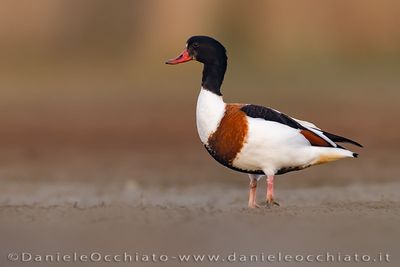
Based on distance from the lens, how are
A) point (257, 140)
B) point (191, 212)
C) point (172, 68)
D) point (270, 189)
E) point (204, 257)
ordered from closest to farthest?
point (204, 257) → point (191, 212) → point (257, 140) → point (270, 189) → point (172, 68)

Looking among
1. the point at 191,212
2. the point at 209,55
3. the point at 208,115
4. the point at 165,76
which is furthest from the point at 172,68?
the point at 191,212

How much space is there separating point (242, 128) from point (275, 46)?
740 inches

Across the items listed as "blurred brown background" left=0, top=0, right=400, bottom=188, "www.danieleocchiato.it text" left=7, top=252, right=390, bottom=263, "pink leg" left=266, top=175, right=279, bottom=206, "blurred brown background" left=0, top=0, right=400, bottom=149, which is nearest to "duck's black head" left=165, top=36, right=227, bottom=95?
"pink leg" left=266, top=175, right=279, bottom=206

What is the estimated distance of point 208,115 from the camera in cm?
916

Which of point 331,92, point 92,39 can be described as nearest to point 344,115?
point 331,92

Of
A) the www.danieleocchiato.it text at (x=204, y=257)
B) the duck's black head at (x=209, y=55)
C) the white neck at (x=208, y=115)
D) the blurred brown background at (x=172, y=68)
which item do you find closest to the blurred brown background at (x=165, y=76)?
the blurred brown background at (x=172, y=68)

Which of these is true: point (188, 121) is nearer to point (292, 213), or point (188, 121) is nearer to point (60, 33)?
point (292, 213)

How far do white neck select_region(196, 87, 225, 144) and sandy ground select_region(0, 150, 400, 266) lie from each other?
498 mm

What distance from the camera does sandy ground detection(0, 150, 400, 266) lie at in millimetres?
7781

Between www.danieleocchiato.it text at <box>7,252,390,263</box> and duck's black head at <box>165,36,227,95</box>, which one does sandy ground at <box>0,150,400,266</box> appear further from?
duck's black head at <box>165,36,227,95</box>

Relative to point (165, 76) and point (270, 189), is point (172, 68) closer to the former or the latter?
point (165, 76)

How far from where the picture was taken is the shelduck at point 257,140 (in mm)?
8984

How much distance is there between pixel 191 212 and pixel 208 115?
27.1 inches

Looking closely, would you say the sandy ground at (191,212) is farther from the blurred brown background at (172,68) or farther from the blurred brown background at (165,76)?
the blurred brown background at (172,68)
